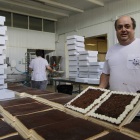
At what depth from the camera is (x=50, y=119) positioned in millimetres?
1043

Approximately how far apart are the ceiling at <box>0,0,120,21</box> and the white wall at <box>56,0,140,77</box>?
31 cm

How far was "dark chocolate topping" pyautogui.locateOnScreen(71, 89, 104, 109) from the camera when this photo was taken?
3.99ft

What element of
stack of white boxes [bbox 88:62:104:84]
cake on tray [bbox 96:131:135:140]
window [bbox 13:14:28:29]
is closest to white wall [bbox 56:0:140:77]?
window [bbox 13:14:28:29]

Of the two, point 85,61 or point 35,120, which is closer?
point 35,120

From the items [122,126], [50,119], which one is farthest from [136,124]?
[50,119]

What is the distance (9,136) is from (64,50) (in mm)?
8549

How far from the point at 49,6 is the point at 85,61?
4235 mm

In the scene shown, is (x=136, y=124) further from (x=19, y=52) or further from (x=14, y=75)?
(x=19, y=52)

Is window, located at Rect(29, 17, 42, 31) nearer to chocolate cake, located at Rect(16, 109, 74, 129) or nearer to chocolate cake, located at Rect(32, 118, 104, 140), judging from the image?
chocolate cake, located at Rect(16, 109, 74, 129)

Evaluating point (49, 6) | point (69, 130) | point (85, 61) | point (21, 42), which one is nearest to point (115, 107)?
point (69, 130)

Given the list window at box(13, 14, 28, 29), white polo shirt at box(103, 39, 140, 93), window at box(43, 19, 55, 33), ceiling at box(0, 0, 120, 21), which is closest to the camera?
white polo shirt at box(103, 39, 140, 93)

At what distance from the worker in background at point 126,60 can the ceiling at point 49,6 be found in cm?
544

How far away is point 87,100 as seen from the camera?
1264 millimetres

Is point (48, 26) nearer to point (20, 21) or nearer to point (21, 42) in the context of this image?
point (20, 21)
